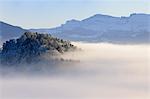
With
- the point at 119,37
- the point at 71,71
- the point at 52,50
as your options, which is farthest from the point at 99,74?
the point at 119,37

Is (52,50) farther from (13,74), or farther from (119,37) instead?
(119,37)

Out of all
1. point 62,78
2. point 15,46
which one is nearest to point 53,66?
point 62,78

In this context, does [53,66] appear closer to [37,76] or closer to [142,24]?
[37,76]

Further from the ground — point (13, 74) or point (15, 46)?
point (15, 46)

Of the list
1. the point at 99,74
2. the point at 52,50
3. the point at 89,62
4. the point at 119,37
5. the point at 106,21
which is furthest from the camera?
the point at 106,21

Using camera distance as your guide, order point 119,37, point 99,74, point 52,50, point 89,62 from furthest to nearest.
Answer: point 119,37 → point 89,62 → point 99,74 → point 52,50

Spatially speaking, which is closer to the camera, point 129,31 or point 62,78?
point 62,78
